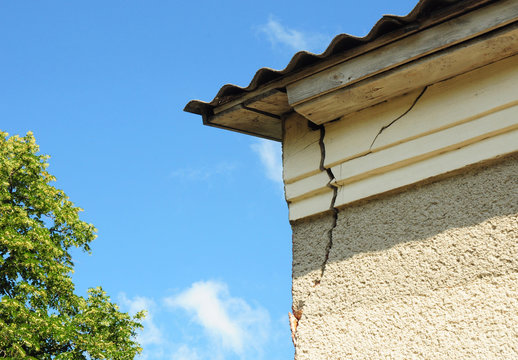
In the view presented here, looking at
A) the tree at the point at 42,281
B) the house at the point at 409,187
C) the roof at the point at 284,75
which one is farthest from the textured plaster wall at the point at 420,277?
the tree at the point at 42,281

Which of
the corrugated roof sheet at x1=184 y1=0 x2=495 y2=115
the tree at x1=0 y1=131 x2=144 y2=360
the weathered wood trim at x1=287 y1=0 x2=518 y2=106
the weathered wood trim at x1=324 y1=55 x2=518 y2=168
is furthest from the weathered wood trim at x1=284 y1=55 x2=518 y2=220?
the tree at x1=0 y1=131 x2=144 y2=360

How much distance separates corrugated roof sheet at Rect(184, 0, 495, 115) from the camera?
2.43 meters

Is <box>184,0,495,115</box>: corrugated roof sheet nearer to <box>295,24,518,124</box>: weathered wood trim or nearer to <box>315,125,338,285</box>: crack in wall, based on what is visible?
<box>295,24,518,124</box>: weathered wood trim

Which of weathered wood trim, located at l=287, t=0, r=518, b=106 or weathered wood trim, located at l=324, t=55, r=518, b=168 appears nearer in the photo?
weathered wood trim, located at l=287, t=0, r=518, b=106

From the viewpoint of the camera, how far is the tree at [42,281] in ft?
37.0

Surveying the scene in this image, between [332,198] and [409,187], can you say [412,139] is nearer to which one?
[409,187]

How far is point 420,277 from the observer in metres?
2.39

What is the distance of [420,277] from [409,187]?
0.42 metres

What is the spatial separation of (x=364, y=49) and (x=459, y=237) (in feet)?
3.09

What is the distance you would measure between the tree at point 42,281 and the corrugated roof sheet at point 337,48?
9.38 meters

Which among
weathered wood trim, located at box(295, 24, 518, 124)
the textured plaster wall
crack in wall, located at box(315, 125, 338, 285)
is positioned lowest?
the textured plaster wall

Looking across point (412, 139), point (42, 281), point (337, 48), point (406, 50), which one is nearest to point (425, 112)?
point (412, 139)

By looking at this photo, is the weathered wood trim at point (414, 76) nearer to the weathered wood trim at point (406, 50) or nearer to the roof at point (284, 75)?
the weathered wood trim at point (406, 50)

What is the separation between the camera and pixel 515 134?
7.71 ft
